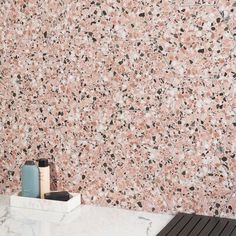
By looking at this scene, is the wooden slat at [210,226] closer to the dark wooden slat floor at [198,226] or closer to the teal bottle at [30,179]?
the dark wooden slat floor at [198,226]

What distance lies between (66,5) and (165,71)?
1.35 ft

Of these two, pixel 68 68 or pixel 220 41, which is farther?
pixel 68 68

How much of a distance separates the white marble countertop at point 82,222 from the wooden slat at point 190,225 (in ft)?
0.24

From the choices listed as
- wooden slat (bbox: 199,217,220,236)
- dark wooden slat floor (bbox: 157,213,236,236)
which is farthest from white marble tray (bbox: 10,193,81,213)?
wooden slat (bbox: 199,217,220,236)

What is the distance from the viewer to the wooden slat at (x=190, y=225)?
1.17m

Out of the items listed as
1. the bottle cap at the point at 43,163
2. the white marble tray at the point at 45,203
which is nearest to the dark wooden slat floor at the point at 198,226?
the white marble tray at the point at 45,203

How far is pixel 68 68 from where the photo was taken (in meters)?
1.42

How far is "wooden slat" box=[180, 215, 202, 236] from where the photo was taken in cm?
117

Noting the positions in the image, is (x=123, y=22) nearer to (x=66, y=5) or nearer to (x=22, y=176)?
(x=66, y=5)

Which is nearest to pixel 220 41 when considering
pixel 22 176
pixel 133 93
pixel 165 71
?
pixel 165 71

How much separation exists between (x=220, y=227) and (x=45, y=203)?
1.86 ft

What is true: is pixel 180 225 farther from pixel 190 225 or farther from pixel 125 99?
pixel 125 99

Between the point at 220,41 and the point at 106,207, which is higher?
the point at 220,41

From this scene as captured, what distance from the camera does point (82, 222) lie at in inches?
50.8
